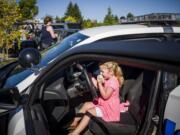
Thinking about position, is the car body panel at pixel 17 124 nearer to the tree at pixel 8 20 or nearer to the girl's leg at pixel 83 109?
the girl's leg at pixel 83 109

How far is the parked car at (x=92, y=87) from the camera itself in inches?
63.7

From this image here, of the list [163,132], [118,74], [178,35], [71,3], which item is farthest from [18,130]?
[71,3]

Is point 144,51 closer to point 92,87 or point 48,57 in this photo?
point 92,87

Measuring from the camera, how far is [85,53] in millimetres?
1915

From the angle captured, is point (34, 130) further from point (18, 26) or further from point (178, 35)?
point (18, 26)

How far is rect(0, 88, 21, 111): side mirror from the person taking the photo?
2.28 metres

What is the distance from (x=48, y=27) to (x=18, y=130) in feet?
22.2

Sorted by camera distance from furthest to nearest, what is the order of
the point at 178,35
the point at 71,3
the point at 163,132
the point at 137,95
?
the point at 71,3
the point at 178,35
the point at 137,95
the point at 163,132

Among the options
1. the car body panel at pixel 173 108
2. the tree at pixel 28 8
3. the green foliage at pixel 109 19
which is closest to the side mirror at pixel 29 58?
the car body panel at pixel 173 108

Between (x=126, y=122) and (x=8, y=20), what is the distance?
1175 centimetres

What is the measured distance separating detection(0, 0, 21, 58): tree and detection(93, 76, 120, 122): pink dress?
36.4ft

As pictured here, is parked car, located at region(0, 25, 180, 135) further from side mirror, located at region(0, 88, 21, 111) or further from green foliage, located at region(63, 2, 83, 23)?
green foliage, located at region(63, 2, 83, 23)

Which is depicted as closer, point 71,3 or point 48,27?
point 48,27

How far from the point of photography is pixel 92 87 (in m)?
3.19
